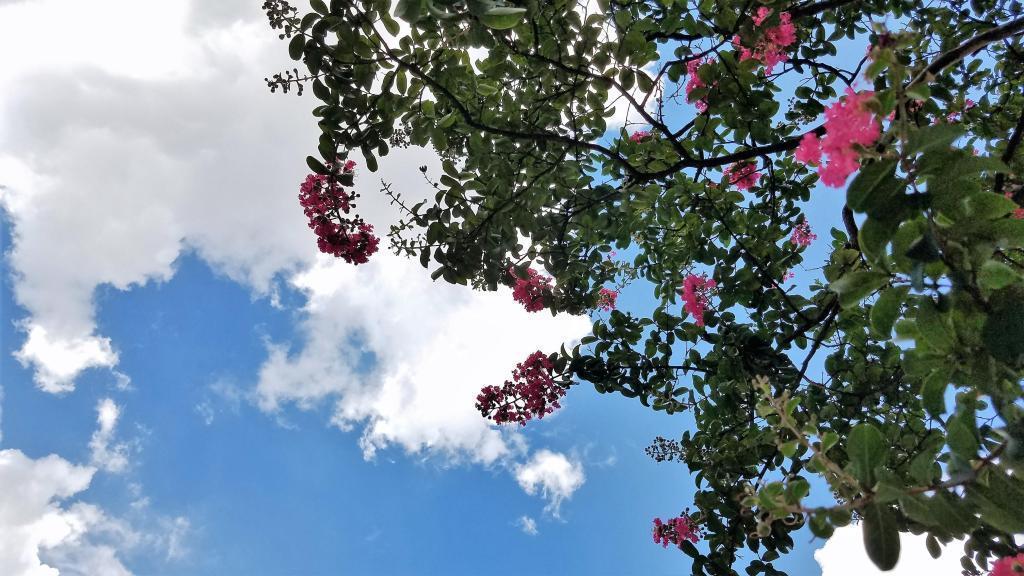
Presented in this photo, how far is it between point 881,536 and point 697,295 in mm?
2212

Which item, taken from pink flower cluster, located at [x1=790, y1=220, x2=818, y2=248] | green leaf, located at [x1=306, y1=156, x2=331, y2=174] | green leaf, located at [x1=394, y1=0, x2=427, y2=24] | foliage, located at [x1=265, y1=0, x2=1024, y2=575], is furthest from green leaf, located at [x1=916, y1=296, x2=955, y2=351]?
pink flower cluster, located at [x1=790, y1=220, x2=818, y2=248]

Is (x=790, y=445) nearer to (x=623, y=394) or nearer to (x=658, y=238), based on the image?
(x=623, y=394)

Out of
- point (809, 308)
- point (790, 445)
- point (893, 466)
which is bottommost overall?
point (790, 445)

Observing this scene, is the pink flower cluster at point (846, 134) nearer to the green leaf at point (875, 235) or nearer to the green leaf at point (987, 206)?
the green leaf at point (875, 235)

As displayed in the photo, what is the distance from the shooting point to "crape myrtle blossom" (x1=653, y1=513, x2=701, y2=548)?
3131 mm

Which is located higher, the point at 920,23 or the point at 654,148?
the point at 920,23

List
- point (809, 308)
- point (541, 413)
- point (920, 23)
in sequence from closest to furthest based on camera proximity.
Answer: point (809, 308) → point (920, 23) → point (541, 413)

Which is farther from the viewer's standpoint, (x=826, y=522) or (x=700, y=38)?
(x=700, y=38)

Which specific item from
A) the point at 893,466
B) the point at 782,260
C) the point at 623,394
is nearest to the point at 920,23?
the point at 782,260

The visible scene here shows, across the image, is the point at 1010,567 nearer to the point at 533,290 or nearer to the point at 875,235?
the point at 875,235

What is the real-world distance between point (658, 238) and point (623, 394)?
1.18 m

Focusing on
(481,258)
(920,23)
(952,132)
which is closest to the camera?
(952,132)

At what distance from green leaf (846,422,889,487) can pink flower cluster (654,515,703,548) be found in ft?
7.83

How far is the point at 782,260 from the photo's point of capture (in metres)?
3.07
